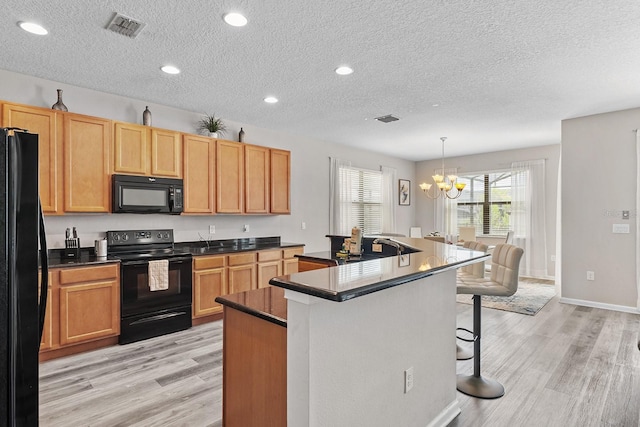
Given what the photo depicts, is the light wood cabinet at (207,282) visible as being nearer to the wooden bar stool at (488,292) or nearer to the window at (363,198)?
the wooden bar stool at (488,292)

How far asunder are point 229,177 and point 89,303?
209 centimetres

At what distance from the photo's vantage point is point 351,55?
2.92 metres

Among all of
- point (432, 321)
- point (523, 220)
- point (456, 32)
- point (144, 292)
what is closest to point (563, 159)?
point (523, 220)

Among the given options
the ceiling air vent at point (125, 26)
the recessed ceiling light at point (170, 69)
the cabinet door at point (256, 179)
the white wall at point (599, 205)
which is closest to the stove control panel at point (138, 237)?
the cabinet door at point (256, 179)

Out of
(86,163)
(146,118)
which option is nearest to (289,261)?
(146,118)

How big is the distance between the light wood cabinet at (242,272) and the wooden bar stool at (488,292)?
2.62 meters

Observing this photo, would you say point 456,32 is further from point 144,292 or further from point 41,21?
point 144,292

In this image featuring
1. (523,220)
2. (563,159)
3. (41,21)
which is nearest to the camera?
(41,21)

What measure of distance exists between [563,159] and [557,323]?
237cm

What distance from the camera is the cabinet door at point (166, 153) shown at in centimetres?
391

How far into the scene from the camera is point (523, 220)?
7.00 metres

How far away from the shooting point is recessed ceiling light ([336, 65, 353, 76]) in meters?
3.18

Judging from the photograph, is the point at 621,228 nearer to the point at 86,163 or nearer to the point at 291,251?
the point at 291,251

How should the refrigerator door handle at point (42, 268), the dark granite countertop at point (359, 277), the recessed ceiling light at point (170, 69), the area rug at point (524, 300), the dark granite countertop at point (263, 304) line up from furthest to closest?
the area rug at point (524, 300) < the recessed ceiling light at point (170, 69) < the dark granite countertop at point (263, 304) < the refrigerator door handle at point (42, 268) < the dark granite countertop at point (359, 277)
